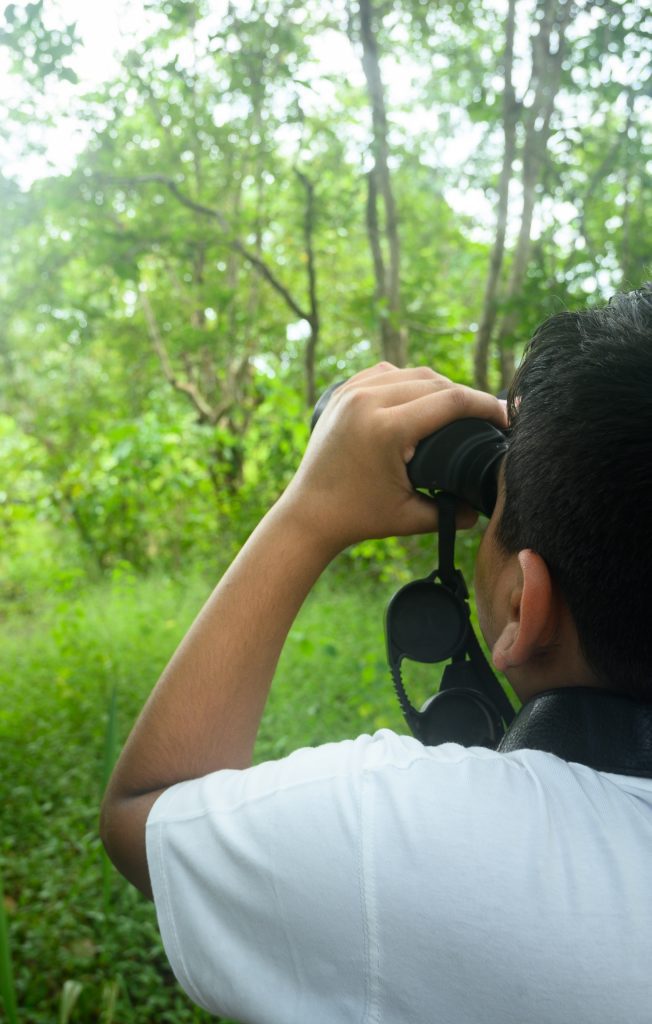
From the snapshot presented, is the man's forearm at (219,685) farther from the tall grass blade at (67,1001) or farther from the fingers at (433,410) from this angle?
the tall grass blade at (67,1001)

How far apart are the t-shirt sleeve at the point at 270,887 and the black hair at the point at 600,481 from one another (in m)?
0.20

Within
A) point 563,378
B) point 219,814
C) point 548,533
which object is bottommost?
point 219,814

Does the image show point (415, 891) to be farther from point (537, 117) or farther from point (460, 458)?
point (537, 117)

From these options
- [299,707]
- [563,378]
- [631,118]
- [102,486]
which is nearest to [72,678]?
[299,707]

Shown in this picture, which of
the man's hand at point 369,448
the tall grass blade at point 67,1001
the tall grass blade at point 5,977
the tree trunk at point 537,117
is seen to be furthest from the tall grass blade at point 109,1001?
the tree trunk at point 537,117

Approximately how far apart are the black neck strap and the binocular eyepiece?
214 millimetres

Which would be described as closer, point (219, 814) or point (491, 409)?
point (219, 814)

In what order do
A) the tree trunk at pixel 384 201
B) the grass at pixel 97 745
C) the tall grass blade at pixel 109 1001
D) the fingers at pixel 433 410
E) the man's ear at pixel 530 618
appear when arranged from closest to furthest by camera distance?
the man's ear at pixel 530 618
the fingers at pixel 433 410
the tall grass blade at pixel 109 1001
the grass at pixel 97 745
the tree trunk at pixel 384 201

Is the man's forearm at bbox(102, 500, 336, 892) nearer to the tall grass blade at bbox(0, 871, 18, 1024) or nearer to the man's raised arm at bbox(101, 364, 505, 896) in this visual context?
the man's raised arm at bbox(101, 364, 505, 896)

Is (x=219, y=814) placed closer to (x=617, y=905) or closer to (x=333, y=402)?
Answer: (x=617, y=905)

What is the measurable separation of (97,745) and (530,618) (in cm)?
281

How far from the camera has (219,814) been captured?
60 cm

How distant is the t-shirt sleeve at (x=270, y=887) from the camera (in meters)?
0.54

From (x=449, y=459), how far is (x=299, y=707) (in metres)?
2.31
